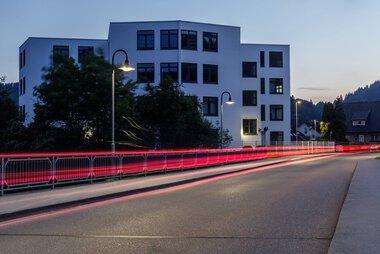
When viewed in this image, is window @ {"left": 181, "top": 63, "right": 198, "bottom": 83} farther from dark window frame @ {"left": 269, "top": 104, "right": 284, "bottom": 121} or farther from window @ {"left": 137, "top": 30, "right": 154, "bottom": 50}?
dark window frame @ {"left": 269, "top": 104, "right": 284, "bottom": 121}

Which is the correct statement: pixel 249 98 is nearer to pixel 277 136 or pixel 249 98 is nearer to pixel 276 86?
pixel 276 86

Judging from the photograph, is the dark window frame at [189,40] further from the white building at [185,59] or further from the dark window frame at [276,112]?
the dark window frame at [276,112]

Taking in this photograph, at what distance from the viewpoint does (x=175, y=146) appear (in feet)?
125

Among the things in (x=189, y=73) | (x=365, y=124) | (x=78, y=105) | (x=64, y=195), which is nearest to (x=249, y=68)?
(x=189, y=73)

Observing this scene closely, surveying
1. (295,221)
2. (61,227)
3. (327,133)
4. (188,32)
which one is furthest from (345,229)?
(327,133)

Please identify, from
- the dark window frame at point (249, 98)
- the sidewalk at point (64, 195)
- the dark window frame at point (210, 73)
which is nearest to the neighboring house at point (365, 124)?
the dark window frame at point (249, 98)

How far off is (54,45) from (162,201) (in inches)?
1868

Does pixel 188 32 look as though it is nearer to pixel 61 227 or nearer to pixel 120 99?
pixel 120 99

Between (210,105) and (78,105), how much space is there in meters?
26.6

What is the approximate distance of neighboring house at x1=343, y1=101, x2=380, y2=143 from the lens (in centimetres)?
11556

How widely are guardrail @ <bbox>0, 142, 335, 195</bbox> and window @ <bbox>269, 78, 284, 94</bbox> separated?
37.1m

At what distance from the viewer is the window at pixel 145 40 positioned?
181 feet

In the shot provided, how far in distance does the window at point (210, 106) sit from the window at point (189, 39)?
5553mm

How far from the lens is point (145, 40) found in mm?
55469
